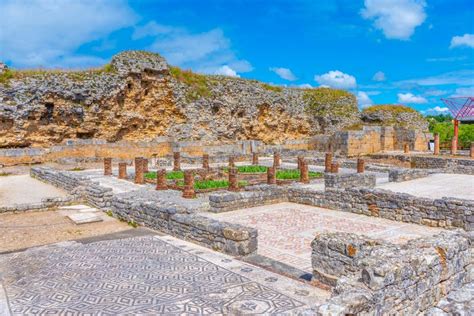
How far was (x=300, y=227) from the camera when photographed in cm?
974

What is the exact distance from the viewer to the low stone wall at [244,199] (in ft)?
38.7

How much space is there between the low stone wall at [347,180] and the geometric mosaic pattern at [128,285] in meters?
9.38

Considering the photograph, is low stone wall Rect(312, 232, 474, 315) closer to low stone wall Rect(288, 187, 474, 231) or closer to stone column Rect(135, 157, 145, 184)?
low stone wall Rect(288, 187, 474, 231)

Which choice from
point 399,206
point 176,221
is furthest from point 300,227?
point 176,221

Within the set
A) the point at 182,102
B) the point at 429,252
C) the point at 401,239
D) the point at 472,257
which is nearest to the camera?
the point at 429,252

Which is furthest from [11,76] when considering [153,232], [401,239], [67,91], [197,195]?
[401,239]

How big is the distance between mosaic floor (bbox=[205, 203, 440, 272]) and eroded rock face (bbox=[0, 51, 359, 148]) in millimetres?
21883

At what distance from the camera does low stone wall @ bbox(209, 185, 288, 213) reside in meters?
11.8

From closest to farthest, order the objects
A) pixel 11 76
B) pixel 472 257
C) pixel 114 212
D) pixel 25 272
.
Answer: pixel 472 257
pixel 25 272
pixel 114 212
pixel 11 76

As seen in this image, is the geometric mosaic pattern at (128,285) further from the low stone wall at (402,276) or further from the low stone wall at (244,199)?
the low stone wall at (244,199)

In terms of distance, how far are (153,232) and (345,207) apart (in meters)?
5.69

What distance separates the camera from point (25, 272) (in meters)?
6.38

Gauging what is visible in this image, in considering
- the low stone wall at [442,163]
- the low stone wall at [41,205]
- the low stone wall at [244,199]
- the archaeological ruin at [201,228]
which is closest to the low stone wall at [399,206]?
the archaeological ruin at [201,228]

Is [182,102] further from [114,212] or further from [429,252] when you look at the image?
[429,252]
